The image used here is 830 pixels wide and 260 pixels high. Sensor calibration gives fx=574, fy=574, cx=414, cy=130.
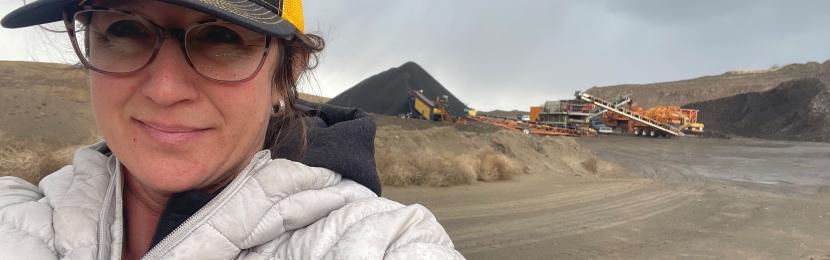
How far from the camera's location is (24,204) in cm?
135

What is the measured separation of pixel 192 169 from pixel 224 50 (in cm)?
28

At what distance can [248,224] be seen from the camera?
1273 millimetres

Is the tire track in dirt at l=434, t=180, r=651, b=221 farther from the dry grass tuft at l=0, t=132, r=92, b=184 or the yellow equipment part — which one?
the yellow equipment part

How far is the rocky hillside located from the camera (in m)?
59.5

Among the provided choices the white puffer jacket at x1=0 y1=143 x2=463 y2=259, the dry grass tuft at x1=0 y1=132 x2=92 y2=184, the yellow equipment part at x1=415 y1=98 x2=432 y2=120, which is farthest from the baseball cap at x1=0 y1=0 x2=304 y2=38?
the yellow equipment part at x1=415 y1=98 x2=432 y2=120

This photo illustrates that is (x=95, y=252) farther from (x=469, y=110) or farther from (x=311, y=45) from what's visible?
(x=469, y=110)

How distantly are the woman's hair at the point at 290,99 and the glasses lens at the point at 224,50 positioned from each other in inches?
5.4

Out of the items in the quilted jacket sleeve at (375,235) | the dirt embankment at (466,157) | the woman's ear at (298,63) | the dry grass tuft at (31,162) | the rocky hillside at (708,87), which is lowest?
the dirt embankment at (466,157)

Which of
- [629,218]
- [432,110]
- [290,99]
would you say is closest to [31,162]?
[290,99]

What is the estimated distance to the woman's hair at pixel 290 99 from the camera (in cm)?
151

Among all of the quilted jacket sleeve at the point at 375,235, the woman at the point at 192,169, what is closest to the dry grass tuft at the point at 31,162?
the woman at the point at 192,169

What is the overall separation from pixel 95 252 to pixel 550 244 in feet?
20.3

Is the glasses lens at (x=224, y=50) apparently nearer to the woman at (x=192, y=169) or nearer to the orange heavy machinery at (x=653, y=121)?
the woman at (x=192, y=169)

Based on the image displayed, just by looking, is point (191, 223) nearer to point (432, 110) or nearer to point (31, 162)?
point (31, 162)
